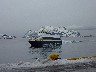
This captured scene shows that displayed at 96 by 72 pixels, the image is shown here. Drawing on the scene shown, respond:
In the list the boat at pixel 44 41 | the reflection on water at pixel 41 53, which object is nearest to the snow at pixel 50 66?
the reflection on water at pixel 41 53

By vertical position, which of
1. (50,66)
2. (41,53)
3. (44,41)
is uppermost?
(50,66)

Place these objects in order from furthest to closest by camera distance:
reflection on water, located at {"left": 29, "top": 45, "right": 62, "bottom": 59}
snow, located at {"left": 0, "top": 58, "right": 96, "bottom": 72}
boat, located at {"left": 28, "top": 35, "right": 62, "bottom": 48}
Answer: boat, located at {"left": 28, "top": 35, "right": 62, "bottom": 48}, reflection on water, located at {"left": 29, "top": 45, "right": 62, "bottom": 59}, snow, located at {"left": 0, "top": 58, "right": 96, "bottom": 72}

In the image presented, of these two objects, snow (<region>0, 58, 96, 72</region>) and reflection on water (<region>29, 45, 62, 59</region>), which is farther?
reflection on water (<region>29, 45, 62, 59</region>)

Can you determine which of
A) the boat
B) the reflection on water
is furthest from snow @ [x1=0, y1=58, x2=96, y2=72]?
the boat

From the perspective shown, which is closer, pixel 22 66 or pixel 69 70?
pixel 69 70

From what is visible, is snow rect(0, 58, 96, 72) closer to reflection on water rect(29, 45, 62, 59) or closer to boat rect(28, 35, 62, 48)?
reflection on water rect(29, 45, 62, 59)

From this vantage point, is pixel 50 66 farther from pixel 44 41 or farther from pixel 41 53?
pixel 44 41

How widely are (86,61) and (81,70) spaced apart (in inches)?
174

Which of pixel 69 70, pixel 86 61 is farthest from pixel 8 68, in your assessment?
pixel 86 61

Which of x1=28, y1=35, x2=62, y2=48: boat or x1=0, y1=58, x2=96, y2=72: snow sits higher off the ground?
x1=0, y1=58, x2=96, y2=72: snow

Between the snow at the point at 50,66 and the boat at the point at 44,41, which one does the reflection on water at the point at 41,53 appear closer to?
the boat at the point at 44,41

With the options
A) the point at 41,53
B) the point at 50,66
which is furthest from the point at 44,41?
the point at 50,66

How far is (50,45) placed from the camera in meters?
82.9

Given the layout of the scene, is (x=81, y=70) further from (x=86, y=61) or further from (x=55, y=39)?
(x=55, y=39)
